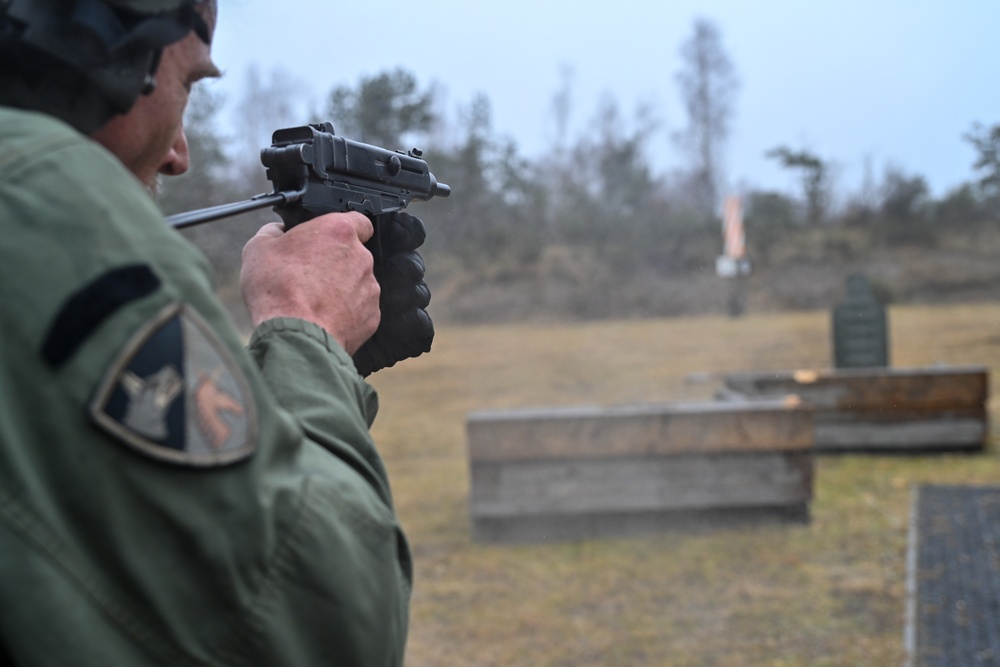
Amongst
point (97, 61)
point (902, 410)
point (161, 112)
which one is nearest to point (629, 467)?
point (902, 410)

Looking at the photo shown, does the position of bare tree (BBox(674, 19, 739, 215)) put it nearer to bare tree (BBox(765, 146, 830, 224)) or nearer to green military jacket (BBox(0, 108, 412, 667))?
bare tree (BBox(765, 146, 830, 224))

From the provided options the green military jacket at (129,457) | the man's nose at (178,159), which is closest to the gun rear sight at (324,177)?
the man's nose at (178,159)

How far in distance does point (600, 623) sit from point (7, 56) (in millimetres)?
3720

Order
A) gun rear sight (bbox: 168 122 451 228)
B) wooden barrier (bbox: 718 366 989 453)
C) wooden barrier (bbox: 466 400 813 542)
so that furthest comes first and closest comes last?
1. wooden barrier (bbox: 718 366 989 453)
2. wooden barrier (bbox: 466 400 813 542)
3. gun rear sight (bbox: 168 122 451 228)

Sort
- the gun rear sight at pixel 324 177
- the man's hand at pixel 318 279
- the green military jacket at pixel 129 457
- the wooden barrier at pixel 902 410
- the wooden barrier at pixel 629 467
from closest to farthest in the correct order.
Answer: the green military jacket at pixel 129 457
the man's hand at pixel 318 279
the gun rear sight at pixel 324 177
the wooden barrier at pixel 629 467
the wooden barrier at pixel 902 410

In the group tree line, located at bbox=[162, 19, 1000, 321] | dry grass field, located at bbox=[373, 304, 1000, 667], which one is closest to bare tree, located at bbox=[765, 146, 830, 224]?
tree line, located at bbox=[162, 19, 1000, 321]

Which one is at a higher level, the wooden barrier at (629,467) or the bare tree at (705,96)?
the bare tree at (705,96)

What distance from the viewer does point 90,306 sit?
0.78m

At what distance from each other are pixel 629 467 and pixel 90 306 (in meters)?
4.79

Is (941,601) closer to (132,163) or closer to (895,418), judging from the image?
(895,418)

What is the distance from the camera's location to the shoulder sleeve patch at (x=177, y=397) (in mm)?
769

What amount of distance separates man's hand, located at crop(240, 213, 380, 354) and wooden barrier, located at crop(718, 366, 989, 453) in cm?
643

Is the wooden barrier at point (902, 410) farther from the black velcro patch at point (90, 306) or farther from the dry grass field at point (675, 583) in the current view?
the black velcro patch at point (90, 306)

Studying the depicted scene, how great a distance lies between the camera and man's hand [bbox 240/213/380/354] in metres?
1.21
